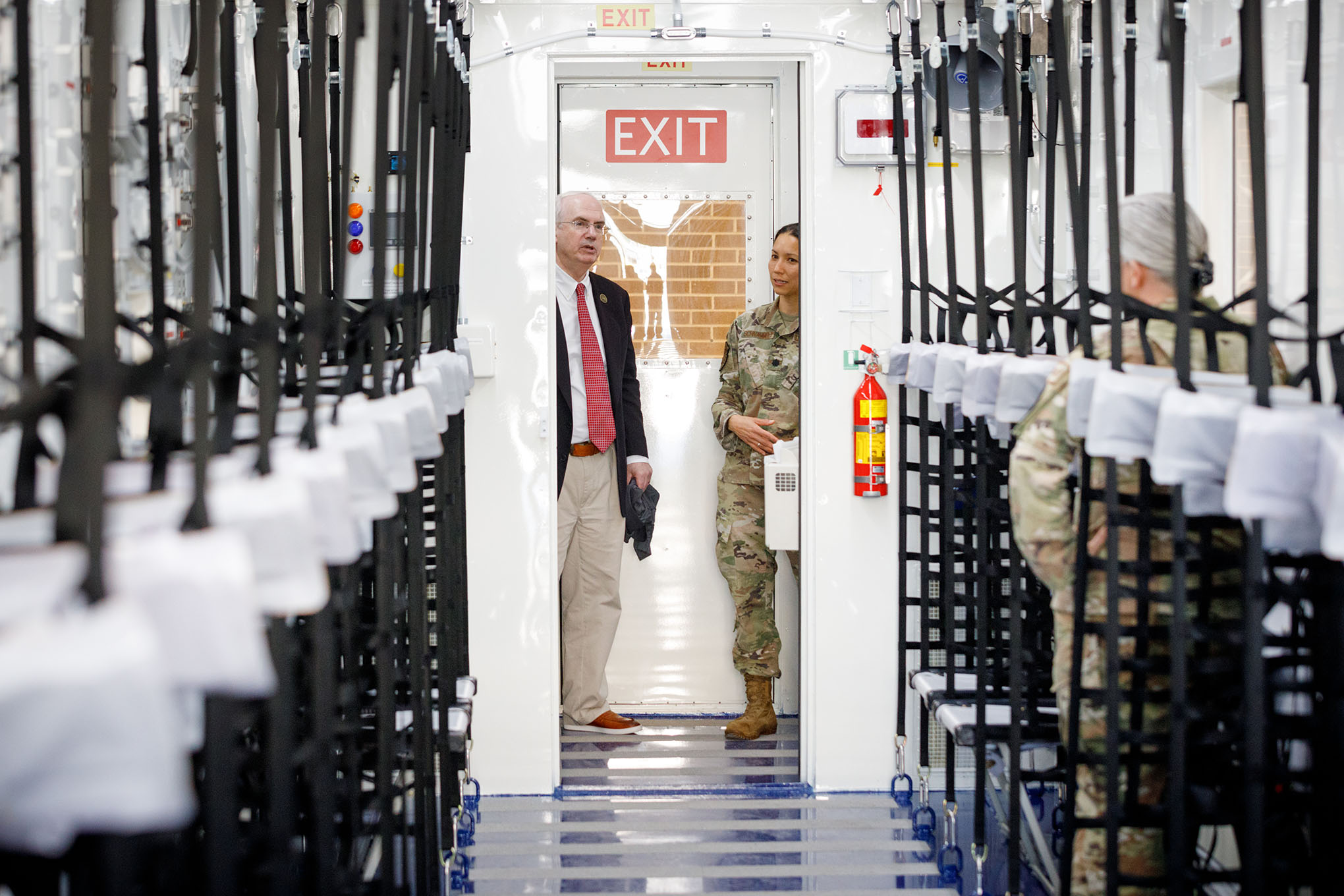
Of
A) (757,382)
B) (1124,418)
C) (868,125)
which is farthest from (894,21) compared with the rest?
(1124,418)

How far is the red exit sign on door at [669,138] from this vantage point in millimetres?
4992

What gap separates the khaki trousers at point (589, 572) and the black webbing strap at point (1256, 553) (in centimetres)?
310

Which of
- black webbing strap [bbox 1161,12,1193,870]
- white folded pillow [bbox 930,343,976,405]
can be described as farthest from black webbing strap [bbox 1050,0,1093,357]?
white folded pillow [bbox 930,343,976,405]

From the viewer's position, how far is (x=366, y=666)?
286 centimetres

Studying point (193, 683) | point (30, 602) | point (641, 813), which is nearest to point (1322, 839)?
point (193, 683)

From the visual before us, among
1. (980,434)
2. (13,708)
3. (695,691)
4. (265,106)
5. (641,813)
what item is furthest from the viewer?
(695,691)

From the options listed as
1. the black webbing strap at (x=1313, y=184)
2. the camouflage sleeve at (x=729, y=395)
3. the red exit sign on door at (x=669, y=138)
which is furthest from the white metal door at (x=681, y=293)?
the black webbing strap at (x=1313, y=184)

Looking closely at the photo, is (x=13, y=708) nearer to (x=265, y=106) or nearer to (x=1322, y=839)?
(x=265, y=106)

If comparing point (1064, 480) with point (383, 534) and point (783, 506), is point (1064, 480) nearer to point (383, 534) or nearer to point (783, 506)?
point (383, 534)

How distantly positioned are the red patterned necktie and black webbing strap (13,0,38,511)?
3.23 metres

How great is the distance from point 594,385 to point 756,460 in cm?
73

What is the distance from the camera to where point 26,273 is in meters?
1.30

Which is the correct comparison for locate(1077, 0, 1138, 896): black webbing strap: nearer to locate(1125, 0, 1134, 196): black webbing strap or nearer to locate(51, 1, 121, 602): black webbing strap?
locate(1125, 0, 1134, 196): black webbing strap

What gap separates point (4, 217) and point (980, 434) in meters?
2.44
